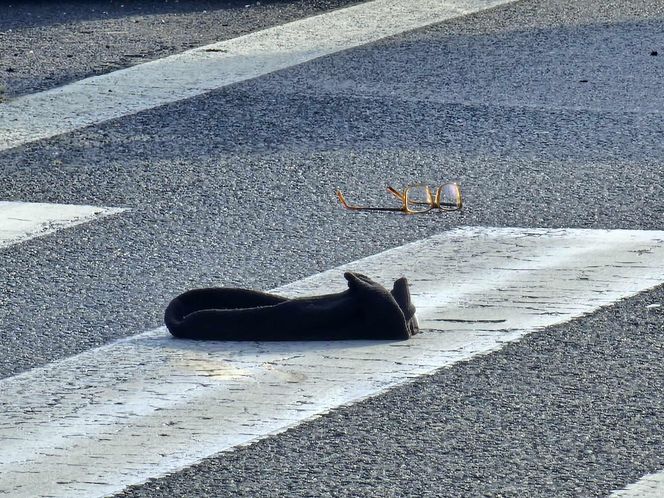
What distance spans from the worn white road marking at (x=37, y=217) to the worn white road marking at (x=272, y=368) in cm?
160

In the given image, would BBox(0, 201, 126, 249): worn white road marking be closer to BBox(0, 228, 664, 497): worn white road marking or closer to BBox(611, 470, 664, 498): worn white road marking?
BBox(0, 228, 664, 497): worn white road marking

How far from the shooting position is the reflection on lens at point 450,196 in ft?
22.8

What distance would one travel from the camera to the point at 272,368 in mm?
4871

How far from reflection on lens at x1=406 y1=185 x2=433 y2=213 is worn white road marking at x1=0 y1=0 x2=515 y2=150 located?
2748 millimetres

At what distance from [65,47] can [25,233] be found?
17.6ft

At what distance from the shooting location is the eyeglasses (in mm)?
6934

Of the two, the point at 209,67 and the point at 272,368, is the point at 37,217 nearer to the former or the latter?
the point at 272,368

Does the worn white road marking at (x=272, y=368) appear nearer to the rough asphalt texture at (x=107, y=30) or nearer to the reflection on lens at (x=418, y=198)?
the reflection on lens at (x=418, y=198)

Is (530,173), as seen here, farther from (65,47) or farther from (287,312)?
(65,47)

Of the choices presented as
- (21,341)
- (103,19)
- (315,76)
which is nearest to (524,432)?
(21,341)

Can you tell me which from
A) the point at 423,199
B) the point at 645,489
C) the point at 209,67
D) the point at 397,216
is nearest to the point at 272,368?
the point at 645,489

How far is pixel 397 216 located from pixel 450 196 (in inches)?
14.7

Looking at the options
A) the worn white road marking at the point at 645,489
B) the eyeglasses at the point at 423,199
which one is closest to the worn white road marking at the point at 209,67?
the eyeglasses at the point at 423,199

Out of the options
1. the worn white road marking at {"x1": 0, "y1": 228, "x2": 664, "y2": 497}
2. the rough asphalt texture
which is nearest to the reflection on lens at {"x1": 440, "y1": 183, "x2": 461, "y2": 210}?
the worn white road marking at {"x1": 0, "y1": 228, "x2": 664, "y2": 497}
